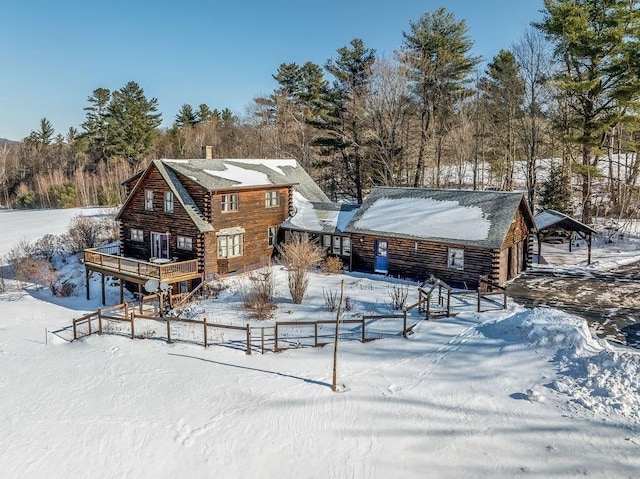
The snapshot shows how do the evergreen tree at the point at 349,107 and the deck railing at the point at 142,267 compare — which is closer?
the deck railing at the point at 142,267

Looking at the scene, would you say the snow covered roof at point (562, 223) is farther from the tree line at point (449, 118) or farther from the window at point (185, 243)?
the window at point (185, 243)

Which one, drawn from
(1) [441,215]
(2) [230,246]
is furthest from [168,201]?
(1) [441,215]

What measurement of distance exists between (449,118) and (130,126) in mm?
39826

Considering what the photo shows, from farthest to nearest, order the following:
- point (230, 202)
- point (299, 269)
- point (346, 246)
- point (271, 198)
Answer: point (271, 198)
point (346, 246)
point (230, 202)
point (299, 269)

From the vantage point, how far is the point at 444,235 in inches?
919

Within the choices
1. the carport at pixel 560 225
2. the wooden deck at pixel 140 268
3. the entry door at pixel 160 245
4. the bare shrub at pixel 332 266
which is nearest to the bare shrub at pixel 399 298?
the bare shrub at pixel 332 266

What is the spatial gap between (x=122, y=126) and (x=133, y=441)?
57303 millimetres

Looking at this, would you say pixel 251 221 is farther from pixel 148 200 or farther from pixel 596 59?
pixel 596 59

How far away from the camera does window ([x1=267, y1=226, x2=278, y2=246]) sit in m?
29.3

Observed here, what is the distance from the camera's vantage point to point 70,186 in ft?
204

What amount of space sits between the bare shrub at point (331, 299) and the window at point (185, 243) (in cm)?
829

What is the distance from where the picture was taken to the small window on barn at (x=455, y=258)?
23.1 metres

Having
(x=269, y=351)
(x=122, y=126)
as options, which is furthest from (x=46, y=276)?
(x=122, y=126)

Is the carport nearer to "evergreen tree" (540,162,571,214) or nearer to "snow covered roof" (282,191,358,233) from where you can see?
"evergreen tree" (540,162,571,214)
